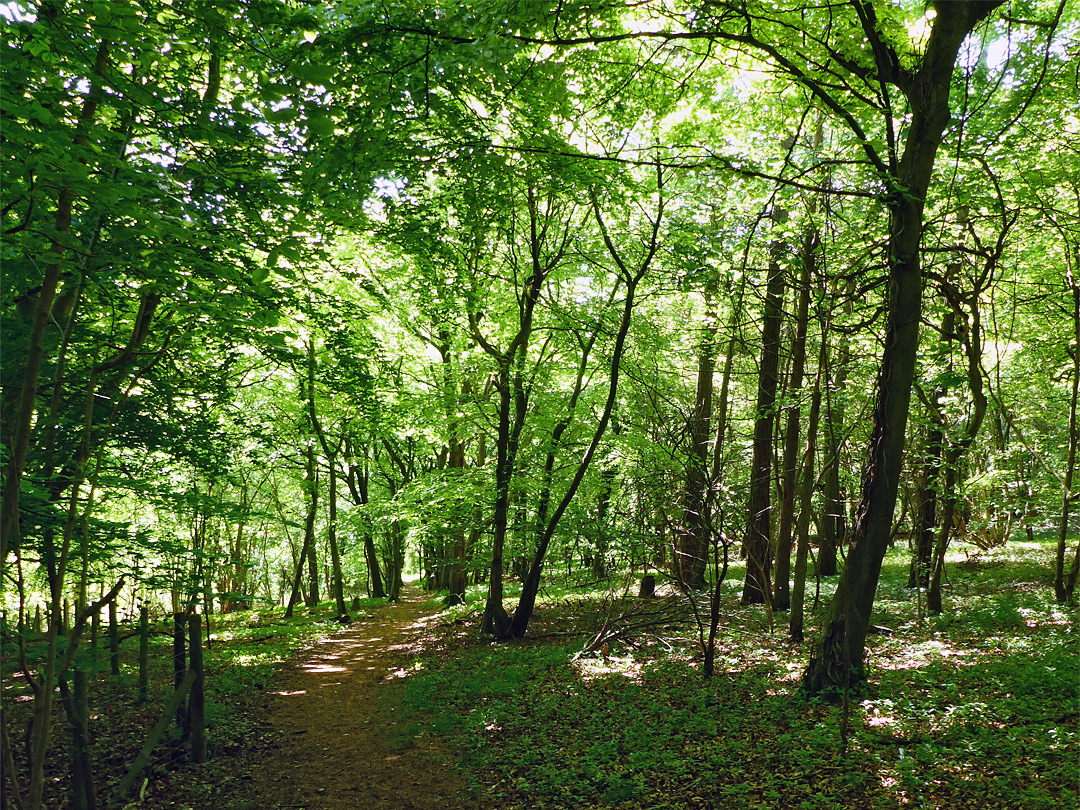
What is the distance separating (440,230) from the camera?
7.91 meters

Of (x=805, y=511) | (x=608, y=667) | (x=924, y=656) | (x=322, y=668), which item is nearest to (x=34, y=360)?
(x=608, y=667)

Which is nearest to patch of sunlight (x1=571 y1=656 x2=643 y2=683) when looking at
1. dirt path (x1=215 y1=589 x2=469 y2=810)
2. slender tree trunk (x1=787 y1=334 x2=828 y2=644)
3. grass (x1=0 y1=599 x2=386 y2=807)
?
slender tree trunk (x1=787 y1=334 x2=828 y2=644)

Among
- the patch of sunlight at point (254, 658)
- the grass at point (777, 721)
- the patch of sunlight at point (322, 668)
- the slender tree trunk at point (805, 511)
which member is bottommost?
the patch of sunlight at point (322, 668)

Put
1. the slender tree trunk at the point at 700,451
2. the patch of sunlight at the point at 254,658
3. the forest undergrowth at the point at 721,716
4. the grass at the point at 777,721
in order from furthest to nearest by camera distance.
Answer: the patch of sunlight at the point at 254,658 → the slender tree trunk at the point at 700,451 → the forest undergrowth at the point at 721,716 → the grass at the point at 777,721

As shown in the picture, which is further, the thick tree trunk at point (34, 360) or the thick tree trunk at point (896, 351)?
the thick tree trunk at point (896, 351)

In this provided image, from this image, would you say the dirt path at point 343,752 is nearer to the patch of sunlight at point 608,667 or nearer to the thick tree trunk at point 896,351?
the patch of sunlight at point 608,667

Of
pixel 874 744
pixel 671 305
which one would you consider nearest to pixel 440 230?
pixel 874 744

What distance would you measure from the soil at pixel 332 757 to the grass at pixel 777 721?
38cm

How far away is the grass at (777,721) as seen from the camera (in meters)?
4.59

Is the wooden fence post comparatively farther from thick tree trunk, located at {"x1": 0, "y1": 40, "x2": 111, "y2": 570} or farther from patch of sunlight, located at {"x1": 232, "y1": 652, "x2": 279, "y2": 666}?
patch of sunlight, located at {"x1": 232, "y1": 652, "x2": 279, "y2": 666}

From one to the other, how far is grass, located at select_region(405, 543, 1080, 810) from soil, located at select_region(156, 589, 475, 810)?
0.38 m

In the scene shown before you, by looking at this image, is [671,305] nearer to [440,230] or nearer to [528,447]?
[528,447]

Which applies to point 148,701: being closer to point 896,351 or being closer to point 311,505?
point 896,351

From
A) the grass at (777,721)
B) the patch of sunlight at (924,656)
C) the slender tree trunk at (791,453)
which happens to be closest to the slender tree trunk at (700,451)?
the slender tree trunk at (791,453)
